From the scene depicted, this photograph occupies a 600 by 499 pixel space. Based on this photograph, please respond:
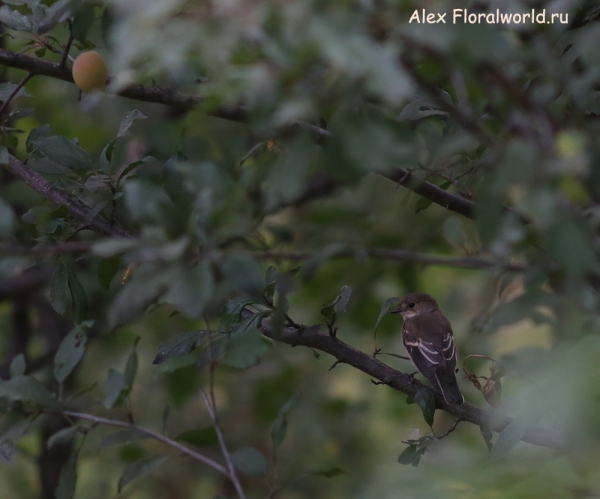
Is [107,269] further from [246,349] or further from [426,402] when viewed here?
[426,402]

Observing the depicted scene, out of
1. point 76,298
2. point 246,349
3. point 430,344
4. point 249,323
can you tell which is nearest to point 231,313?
point 249,323

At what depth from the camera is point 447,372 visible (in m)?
4.18

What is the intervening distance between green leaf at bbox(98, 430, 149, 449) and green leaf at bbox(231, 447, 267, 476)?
11.4 inches

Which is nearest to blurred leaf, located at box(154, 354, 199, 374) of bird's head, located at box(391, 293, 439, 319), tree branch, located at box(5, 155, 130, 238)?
tree branch, located at box(5, 155, 130, 238)

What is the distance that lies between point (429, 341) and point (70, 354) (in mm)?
2821

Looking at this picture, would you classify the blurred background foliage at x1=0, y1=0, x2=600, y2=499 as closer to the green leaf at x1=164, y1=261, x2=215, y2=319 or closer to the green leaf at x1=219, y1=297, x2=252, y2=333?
the green leaf at x1=164, y1=261, x2=215, y2=319

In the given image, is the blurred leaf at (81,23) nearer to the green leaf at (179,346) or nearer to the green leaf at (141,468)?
the green leaf at (179,346)

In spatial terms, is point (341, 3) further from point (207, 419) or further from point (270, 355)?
point (207, 419)

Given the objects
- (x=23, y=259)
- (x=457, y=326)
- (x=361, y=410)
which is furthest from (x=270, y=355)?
(x=23, y=259)

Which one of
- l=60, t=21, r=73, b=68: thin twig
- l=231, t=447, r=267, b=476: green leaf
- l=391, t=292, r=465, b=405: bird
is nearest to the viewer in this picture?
l=60, t=21, r=73, b=68: thin twig

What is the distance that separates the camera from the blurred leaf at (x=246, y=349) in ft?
6.21

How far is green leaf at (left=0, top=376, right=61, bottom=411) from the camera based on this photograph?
2.07 meters

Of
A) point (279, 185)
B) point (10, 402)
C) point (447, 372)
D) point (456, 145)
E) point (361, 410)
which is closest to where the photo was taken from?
point (279, 185)

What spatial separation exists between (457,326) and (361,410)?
1.21 m
